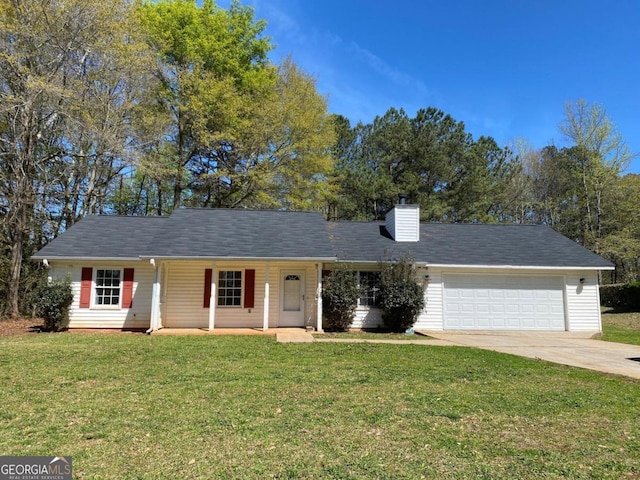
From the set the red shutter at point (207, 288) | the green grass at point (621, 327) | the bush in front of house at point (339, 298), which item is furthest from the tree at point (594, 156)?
the red shutter at point (207, 288)

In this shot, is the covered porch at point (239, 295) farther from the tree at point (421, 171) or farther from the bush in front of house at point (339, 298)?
the tree at point (421, 171)

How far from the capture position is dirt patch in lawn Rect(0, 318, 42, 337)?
12.3 meters

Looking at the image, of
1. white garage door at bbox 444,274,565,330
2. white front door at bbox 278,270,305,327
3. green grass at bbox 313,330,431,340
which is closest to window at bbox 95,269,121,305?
white front door at bbox 278,270,305,327

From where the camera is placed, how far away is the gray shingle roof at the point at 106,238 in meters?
13.3

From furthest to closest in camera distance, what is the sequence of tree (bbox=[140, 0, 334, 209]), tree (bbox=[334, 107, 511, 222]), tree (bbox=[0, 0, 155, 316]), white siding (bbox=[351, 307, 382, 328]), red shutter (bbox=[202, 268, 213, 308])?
1. tree (bbox=[334, 107, 511, 222])
2. tree (bbox=[140, 0, 334, 209])
3. tree (bbox=[0, 0, 155, 316])
4. white siding (bbox=[351, 307, 382, 328])
5. red shutter (bbox=[202, 268, 213, 308])

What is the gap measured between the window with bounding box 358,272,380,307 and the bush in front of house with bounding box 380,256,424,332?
1.93 ft

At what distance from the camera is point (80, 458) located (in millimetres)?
3455

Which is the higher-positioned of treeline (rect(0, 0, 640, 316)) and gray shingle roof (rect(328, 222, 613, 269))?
treeline (rect(0, 0, 640, 316))

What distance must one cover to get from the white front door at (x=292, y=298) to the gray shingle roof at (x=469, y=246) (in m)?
1.75

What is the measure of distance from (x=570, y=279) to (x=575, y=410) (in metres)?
11.0

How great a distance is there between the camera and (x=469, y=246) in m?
15.6

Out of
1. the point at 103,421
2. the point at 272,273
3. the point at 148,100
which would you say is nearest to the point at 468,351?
the point at 272,273

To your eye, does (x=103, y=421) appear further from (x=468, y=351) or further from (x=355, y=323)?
(x=355, y=323)

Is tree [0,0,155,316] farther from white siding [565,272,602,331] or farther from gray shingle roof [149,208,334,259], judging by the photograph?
white siding [565,272,602,331]
